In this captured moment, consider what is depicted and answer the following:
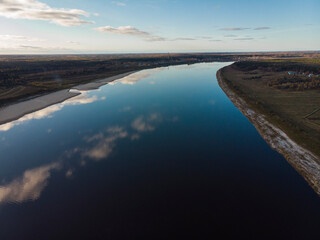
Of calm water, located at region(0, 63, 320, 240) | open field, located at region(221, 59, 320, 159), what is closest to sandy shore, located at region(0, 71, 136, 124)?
calm water, located at region(0, 63, 320, 240)

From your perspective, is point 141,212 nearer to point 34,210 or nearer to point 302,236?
point 34,210

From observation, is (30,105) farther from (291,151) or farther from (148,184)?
(291,151)

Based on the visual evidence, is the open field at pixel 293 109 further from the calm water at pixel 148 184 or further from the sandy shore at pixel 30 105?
the sandy shore at pixel 30 105

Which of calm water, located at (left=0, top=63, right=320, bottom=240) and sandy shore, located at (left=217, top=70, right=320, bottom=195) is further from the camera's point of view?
sandy shore, located at (left=217, top=70, right=320, bottom=195)

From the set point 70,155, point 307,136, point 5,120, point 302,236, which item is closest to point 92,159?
point 70,155

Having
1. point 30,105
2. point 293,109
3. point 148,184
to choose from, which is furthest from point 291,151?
point 30,105

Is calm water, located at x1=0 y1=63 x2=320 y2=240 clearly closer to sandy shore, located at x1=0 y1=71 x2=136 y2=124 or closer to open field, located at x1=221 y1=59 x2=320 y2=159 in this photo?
open field, located at x1=221 y1=59 x2=320 y2=159
